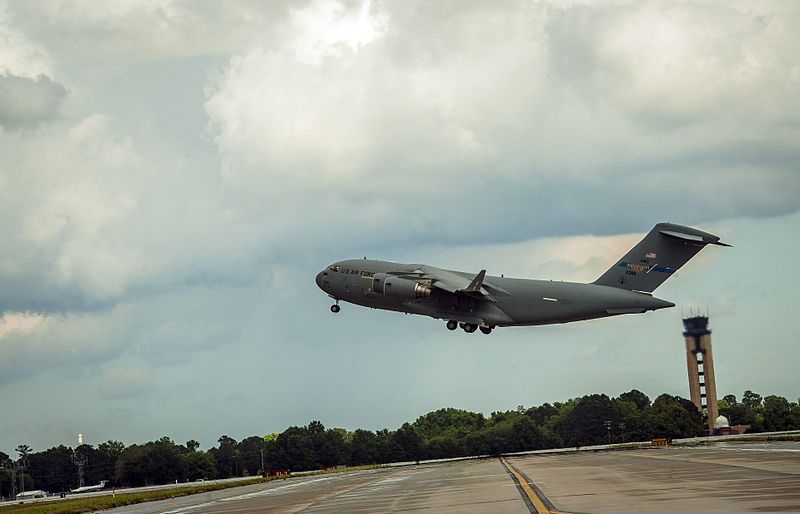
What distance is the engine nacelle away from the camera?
197 feet

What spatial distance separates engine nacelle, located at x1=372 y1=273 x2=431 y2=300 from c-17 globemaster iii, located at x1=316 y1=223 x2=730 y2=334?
0.07 m

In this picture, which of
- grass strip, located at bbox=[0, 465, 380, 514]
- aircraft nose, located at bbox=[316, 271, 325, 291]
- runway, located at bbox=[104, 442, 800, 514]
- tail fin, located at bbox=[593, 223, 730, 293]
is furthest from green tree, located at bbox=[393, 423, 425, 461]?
runway, located at bbox=[104, 442, 800, 514]

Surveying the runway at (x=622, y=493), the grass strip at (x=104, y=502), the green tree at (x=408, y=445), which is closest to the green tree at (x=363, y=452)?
the green tree at (x=408, y=445)

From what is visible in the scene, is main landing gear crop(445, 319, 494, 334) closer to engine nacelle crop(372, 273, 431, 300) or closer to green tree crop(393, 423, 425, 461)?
engine nacelle crop(372, 273, 431, 300)

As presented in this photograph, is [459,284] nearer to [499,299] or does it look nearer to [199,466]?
[499,299]

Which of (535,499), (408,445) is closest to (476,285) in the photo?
(535,499)

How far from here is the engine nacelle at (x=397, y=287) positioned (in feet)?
197

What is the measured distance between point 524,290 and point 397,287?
8655mm

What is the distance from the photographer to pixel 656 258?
61250 mm

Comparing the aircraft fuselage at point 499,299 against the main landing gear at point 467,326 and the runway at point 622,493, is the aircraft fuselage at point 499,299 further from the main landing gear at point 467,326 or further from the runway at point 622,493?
the runway at point 622,493

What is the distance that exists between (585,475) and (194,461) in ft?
502

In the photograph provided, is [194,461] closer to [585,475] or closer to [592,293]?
[592,293]

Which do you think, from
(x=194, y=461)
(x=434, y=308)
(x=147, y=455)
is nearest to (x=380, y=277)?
(x=434, y=308)

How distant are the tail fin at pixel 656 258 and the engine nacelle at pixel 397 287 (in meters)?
12.7
